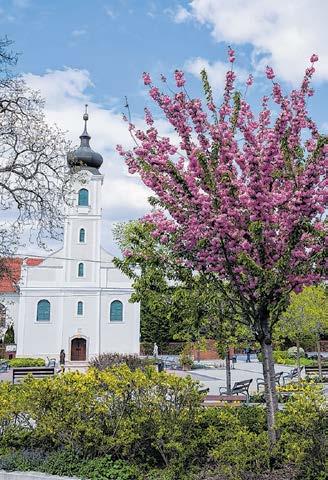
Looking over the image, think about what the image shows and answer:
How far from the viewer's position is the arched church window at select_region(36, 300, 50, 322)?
112ft

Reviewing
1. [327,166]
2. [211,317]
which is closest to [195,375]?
[211,317]

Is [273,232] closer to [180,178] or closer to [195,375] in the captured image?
[180,178]

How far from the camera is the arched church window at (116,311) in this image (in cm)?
3459

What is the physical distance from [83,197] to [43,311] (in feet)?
27.9

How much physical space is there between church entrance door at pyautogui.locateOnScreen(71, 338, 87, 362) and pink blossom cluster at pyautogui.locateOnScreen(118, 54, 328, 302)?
95.4 feet

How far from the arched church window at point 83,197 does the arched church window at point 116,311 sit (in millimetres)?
7281

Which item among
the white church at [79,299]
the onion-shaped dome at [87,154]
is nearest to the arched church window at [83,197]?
the white church at [79,299]

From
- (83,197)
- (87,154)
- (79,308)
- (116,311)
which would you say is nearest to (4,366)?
(79,308)

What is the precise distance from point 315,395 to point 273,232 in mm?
1865

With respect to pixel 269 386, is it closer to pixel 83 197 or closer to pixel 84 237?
pixel 84 237

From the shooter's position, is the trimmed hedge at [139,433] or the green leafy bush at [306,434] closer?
the green leafy bush at [306,434]

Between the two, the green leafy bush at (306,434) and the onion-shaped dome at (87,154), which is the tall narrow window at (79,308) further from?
the green leafy bush at (306,434)

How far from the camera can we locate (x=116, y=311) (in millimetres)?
34781

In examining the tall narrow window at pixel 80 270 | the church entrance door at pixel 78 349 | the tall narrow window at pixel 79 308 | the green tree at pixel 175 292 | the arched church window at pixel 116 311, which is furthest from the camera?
the tall narrow window at pixel 80 270
